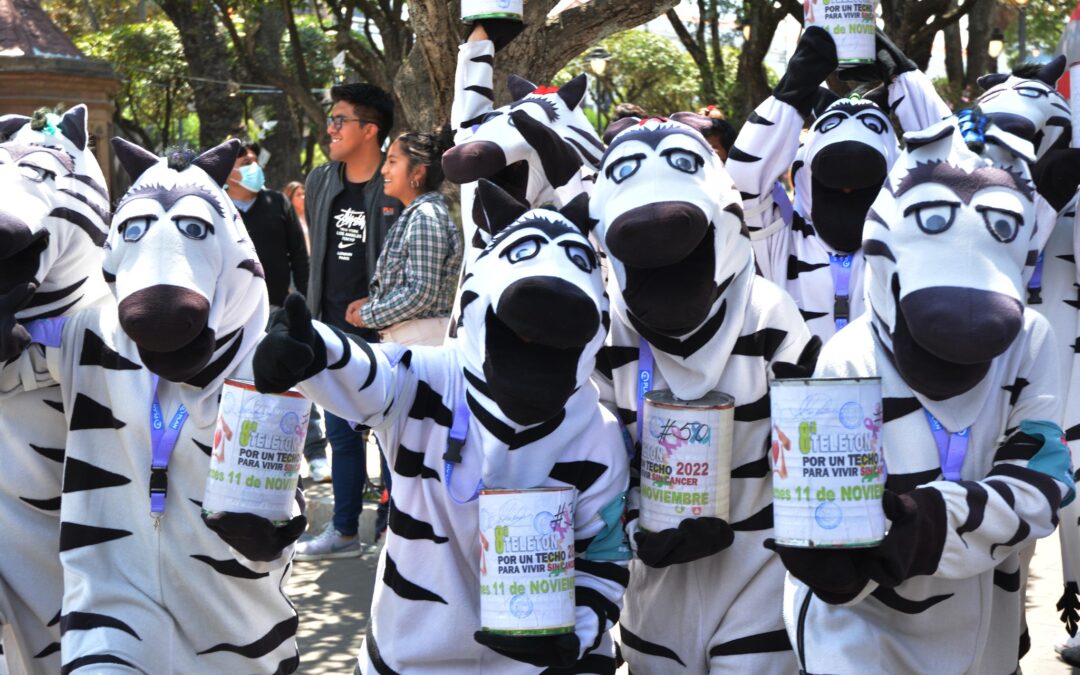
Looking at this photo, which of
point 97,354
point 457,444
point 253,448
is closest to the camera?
point 253,448

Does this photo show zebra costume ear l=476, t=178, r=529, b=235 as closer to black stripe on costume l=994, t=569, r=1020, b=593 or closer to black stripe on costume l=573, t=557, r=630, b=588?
black stripe on costume l=573, t=557, r=630, b=588

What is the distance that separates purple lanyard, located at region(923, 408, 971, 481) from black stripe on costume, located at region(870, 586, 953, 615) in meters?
0.30

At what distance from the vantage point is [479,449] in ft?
11.8

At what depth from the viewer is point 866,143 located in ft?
16.6

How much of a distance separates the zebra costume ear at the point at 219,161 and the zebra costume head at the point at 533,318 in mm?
1129

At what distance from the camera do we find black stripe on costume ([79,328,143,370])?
418 cm

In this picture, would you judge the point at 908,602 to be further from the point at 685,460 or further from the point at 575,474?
the point at 575,474

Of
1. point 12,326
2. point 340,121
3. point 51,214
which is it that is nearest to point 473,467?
point 12,326

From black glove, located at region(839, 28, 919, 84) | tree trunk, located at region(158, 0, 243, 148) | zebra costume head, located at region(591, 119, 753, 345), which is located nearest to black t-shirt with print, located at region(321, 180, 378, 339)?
black glove, located at region(839, 28, 919, 84)

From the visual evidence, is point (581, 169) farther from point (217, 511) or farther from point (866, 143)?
point (217, 511)

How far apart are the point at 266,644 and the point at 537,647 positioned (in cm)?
131

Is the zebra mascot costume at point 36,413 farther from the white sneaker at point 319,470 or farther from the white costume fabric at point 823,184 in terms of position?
the white sneaker at point 319,470

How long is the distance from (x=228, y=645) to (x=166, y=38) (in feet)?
75.9

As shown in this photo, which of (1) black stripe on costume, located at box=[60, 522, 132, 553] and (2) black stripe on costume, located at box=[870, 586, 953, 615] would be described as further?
(1) black stripe on costume, located at box=[60, 522, 132, 553]
